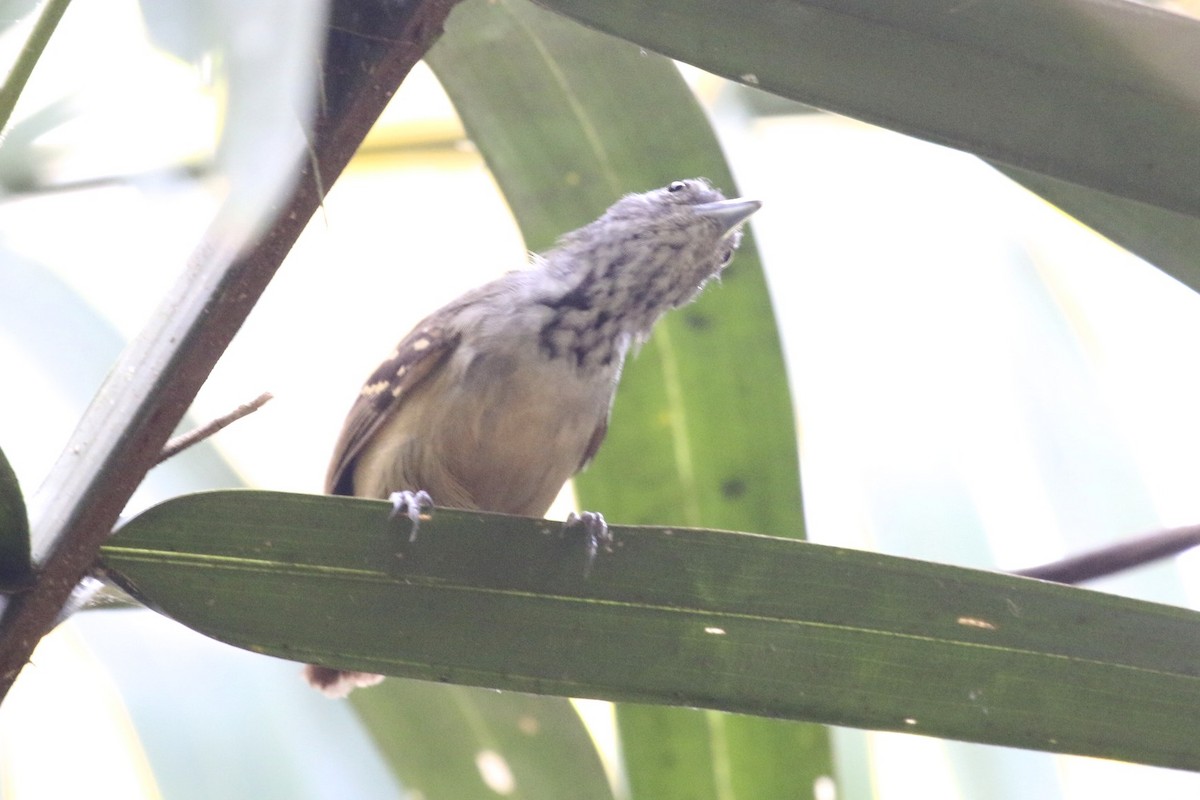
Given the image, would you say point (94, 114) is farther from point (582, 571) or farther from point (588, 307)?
point (582, 571)

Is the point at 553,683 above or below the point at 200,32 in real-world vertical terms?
below

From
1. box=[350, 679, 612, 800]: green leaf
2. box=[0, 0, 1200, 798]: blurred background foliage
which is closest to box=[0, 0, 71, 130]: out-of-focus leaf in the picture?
box=[0, 0, 1200, 798]: blurred background foliage

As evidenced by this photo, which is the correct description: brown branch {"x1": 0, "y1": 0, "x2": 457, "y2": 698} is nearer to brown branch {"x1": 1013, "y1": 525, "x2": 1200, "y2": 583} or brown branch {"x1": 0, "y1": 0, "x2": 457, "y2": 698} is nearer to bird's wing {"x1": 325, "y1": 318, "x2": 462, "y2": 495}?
brown branch {"x1": 1013, "y1": 525, "x2": 1200, "y2": 583}

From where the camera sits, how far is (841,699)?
102cm

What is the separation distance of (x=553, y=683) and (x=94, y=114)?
1.12 metres

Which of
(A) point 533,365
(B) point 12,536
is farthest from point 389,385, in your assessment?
(B) point 12,536

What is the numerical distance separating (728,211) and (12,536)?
4.33ft

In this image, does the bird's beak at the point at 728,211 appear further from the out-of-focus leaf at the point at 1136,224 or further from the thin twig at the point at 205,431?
the thin twig at the point at 205,431

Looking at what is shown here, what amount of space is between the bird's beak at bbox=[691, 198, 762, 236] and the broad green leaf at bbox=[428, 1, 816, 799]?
300mm

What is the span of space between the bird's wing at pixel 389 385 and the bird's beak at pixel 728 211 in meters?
0.46

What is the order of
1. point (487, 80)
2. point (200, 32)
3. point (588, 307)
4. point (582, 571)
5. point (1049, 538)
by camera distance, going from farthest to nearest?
point (1049, 538) → point (588, 307) → point (487, 80) → point (582, 571) → point (200, 32)

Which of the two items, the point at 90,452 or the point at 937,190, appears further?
the point at 937,190

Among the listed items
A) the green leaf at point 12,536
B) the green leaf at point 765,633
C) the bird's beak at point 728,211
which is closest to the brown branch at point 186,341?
the green leaf at point 12,536

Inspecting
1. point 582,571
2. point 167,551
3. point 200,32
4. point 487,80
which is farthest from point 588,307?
point 200,32
